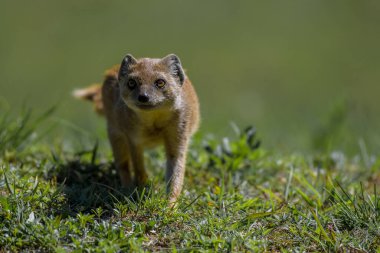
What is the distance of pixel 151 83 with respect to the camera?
4.95m

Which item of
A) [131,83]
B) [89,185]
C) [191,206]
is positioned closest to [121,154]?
[89,185]

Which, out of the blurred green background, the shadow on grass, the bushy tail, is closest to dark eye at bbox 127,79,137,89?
the shadow on grass

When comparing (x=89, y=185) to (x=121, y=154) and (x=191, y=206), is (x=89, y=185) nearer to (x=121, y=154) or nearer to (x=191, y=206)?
(x=121, y=154)

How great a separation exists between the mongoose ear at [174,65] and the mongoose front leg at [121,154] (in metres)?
0.90

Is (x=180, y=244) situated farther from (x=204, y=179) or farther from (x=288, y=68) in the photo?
(x=288, y=68)

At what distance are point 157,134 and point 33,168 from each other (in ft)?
3.55

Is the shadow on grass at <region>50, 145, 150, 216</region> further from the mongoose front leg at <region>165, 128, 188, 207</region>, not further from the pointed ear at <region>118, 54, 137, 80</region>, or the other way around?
the pointed ear at <region>118, 54, 137, 80</region>

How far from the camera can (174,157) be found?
5461 mm

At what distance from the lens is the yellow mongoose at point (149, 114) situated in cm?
496

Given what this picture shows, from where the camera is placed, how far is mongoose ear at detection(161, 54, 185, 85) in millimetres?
5145

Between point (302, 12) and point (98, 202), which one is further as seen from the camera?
point (302, 12)

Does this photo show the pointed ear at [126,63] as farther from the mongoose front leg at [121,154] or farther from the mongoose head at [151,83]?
the mongoose front leg at [121,154]

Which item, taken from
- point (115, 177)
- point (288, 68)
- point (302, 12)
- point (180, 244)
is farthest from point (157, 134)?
point (302, 12)

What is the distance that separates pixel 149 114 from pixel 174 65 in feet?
1.45
